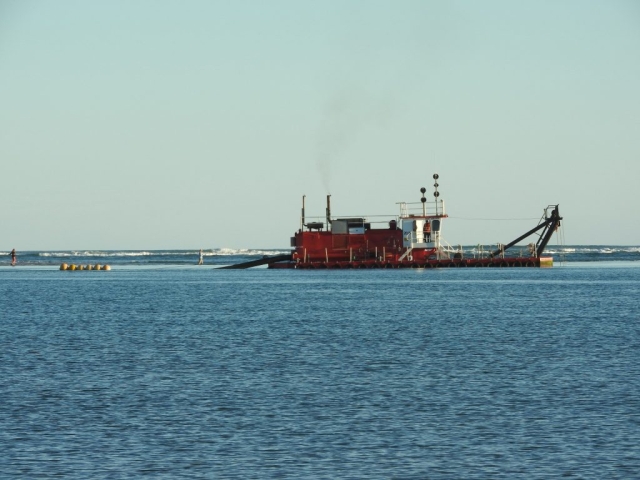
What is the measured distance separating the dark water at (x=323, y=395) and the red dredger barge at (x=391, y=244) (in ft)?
157

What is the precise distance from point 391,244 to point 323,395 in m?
76.3

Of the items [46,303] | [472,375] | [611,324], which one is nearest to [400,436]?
[472,375]

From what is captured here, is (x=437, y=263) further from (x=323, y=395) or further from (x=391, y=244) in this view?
(x=323, y=395)

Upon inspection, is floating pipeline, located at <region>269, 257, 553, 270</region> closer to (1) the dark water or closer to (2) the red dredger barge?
(2) the red dredger barge

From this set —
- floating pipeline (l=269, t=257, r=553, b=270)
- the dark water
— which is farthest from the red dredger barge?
the dark water

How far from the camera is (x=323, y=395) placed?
23.1 meters

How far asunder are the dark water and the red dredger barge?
47.7 meters

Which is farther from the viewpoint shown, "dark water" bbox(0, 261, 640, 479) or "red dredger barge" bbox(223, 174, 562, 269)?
"red dredger barge" bbox(223, 174, 562, 269)

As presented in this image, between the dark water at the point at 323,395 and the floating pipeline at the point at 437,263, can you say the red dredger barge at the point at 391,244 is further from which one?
the dark water at the point at 323,395

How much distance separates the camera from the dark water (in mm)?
16734

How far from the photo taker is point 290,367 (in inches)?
1107

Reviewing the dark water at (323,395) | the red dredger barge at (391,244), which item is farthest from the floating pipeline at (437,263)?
the dark water at (323,395)

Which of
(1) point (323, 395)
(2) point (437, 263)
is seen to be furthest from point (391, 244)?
(1) point (323, 395)

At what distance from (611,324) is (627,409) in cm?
2123
